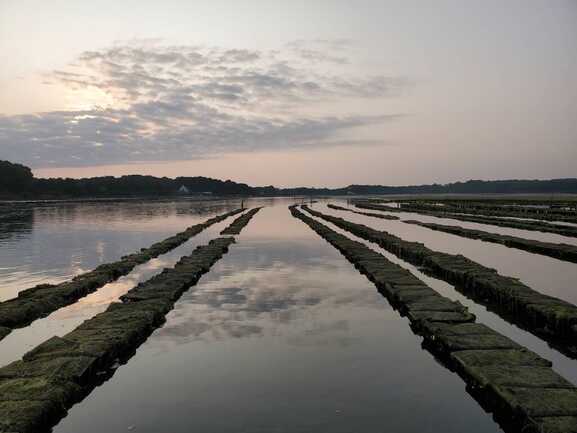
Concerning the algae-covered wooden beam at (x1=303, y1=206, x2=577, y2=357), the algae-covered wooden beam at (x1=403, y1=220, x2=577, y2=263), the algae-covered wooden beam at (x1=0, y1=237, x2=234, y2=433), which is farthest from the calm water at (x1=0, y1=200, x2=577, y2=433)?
the algae-covered wooden beam at (x1=403, y1=220, x2=577, y2=263)

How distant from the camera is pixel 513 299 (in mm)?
11445

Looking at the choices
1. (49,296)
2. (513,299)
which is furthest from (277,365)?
Answer: (49,296)

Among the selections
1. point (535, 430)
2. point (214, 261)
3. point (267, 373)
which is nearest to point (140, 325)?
point (267, 373)

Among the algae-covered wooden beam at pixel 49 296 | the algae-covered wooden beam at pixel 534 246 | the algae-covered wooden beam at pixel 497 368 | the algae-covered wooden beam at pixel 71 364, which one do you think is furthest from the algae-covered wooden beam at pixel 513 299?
the algae-covered wooden beam at pixel 49 296

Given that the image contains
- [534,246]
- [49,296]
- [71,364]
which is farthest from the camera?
[534,246]

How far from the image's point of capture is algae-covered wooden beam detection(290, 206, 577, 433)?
18.1 feet

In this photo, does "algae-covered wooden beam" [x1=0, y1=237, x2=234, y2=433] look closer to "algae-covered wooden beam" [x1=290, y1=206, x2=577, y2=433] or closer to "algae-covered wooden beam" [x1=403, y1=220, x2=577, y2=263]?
"algae-covered wooden beam" [x1=290, y1=206, x2=577, y2=433]

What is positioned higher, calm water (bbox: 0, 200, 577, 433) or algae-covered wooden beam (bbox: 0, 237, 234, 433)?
algae-covered wooden beam (bbox: 0, 237, 234, 433)

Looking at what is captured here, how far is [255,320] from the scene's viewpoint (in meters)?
10.5

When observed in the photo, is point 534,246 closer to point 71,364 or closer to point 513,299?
point 513,299

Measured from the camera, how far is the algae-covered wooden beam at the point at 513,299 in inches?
366

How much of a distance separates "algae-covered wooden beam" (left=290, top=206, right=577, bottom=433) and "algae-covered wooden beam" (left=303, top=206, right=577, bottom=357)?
61.5 inches

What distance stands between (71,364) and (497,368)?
6304 mm

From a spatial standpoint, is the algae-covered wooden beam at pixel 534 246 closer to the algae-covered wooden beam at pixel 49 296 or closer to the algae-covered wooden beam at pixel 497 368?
the algae-covered wooden beam at pixel 497 368
